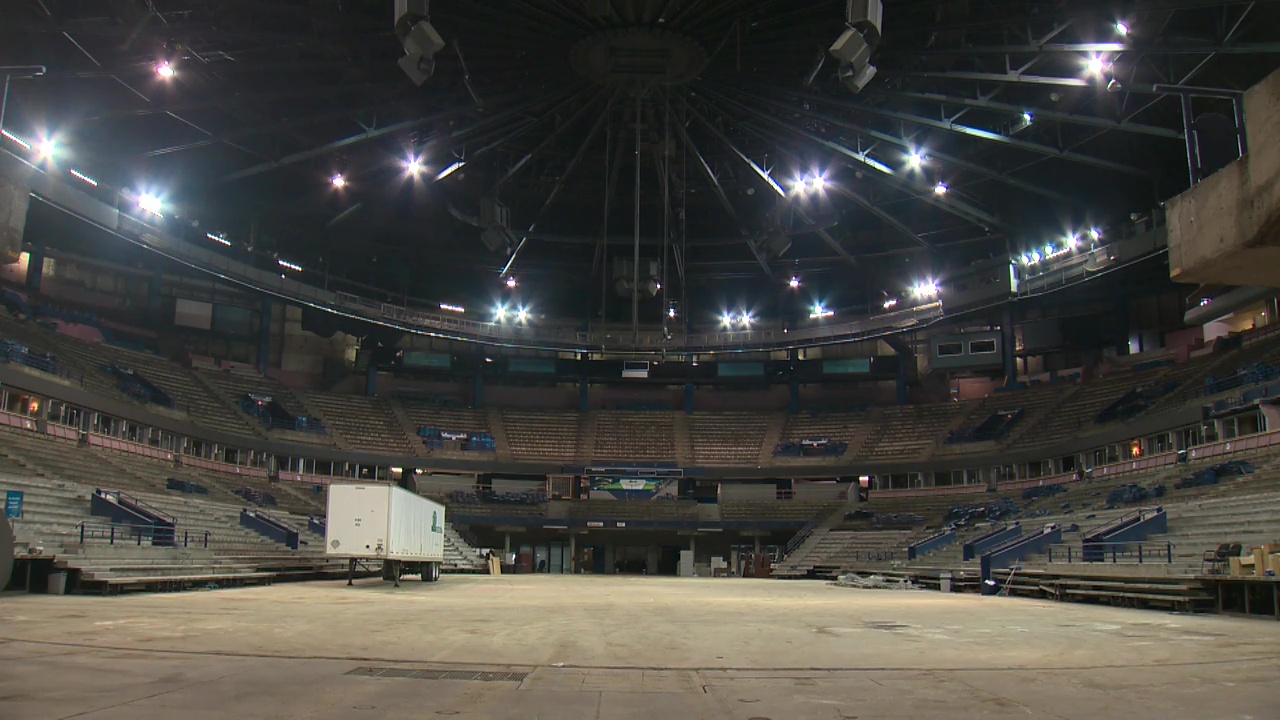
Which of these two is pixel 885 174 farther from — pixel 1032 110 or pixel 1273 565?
pixel 1273 565

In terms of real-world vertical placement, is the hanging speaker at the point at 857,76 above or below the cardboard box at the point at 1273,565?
above

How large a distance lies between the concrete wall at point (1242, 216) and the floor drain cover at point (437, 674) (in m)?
7.38

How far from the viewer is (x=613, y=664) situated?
1037 centimetres

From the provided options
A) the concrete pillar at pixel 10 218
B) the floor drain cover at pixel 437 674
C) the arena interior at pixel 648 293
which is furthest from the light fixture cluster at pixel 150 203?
the concrete pillar at pixel 10 218

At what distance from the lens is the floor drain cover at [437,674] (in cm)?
907

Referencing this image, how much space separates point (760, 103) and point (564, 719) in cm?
2536

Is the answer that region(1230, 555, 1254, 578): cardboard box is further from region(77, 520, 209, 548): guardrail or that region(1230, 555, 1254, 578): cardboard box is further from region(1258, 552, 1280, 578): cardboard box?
region(77, 520, 209, 548): guardrail

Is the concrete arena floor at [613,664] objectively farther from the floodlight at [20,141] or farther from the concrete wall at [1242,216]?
the floodlight at [20,141]

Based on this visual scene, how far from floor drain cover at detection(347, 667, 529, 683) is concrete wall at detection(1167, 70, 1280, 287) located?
738 centimetres

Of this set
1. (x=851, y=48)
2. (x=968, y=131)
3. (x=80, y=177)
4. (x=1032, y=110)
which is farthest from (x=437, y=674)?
(x=80, y=177)

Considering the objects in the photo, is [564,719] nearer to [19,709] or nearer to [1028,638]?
[19,709]

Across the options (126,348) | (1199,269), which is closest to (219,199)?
(126,348)

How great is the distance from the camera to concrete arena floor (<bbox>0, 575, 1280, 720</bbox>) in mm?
7336

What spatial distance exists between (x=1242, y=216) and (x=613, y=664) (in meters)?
8.02
